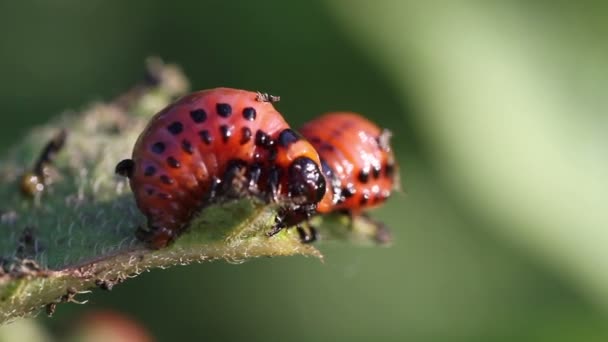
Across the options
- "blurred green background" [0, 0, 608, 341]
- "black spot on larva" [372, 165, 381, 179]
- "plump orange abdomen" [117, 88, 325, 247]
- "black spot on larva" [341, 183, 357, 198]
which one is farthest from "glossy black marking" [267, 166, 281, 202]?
"blurred green background" [0, 0, 608, 341]

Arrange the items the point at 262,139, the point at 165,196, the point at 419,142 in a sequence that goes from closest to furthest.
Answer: the point at 165,196
the point at 262,139
the point at 419,142

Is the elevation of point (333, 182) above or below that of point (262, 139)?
above

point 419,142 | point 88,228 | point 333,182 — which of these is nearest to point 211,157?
point 88,228

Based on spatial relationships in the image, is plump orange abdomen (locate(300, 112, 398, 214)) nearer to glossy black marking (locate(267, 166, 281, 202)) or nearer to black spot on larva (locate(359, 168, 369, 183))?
black spot on larva (locate(359, 168, 369, 183))

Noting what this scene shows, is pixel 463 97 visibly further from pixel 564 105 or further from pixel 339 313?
pixel 339 313

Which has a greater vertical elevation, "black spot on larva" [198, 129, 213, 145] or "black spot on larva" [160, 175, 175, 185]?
"black spot on larva" [198, 129, 213, 145]

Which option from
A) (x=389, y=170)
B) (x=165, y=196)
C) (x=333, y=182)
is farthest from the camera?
(x=389, y=170)

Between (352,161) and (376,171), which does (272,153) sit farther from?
(376,171)
